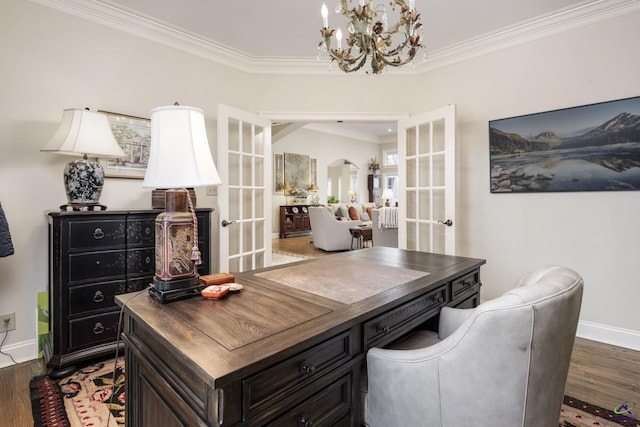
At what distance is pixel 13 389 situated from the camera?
6.24 feet

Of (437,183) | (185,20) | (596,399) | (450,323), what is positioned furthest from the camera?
(437,183)

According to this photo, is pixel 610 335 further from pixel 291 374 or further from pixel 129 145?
pixel 129 145

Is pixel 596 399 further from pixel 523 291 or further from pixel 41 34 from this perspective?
pixel 41 34

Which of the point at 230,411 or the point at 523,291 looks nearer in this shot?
the point at 230,411

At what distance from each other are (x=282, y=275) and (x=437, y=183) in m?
2.45

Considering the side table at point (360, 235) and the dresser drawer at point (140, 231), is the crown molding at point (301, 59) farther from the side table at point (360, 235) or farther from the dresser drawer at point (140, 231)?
the side table at point (360, 235)

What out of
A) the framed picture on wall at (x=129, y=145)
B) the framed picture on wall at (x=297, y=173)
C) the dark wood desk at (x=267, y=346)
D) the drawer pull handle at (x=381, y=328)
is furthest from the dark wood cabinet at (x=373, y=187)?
the drawer pull handle at (x=381, y=328)

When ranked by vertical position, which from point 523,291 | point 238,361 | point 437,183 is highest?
point 437,183

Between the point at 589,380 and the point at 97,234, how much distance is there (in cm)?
333

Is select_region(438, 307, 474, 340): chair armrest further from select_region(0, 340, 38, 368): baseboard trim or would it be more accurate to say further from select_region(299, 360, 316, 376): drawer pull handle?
select_region(0, 340, 38, 368): baseboard trim

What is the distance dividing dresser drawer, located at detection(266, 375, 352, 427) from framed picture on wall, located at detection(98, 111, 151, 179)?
2.52 m

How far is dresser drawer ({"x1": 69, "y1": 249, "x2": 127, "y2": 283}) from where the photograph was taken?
2070 millimetres

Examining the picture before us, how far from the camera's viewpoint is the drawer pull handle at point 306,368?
85 cm

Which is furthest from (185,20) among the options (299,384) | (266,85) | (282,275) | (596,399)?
(596,399)
